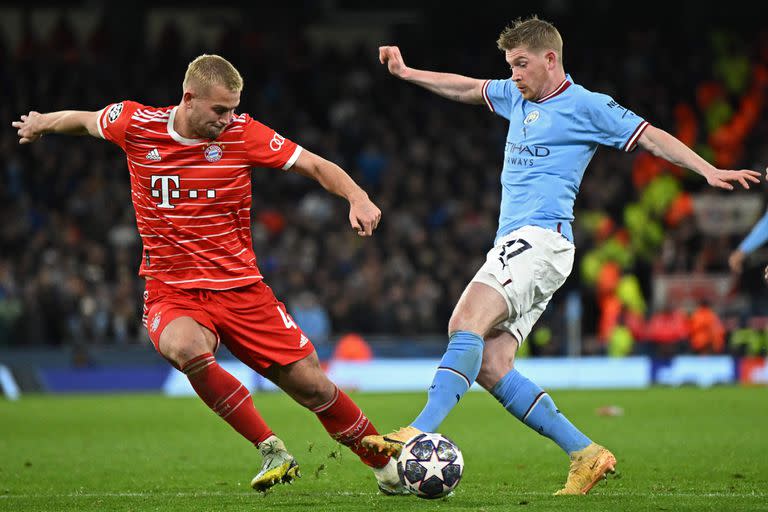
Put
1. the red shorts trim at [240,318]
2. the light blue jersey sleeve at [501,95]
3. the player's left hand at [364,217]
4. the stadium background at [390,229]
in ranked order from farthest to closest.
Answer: the stadium background at [390,229] < the light blue jersey sleeve at [501,95] < the red shorts trim at [240,318] < the player's left hand at [364,217]

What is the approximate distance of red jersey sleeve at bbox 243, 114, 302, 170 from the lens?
635cm

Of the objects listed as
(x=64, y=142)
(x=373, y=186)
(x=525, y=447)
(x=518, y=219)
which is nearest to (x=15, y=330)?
(x=64, y=142)

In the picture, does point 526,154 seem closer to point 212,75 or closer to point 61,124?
point 212,75

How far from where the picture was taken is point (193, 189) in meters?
6.36

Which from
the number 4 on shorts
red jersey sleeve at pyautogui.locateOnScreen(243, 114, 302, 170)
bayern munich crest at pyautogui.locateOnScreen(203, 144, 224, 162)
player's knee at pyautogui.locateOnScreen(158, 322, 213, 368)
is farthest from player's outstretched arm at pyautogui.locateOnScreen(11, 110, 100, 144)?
the number 4 on shorts

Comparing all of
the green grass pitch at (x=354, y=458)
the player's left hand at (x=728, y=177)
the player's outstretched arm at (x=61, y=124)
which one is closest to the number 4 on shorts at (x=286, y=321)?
the green grass pitch at (x=354, y=458)

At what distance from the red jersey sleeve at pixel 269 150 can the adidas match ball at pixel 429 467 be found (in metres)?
1.64

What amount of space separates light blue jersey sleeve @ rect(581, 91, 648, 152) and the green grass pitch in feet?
6.05

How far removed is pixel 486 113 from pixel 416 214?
11.5 ft

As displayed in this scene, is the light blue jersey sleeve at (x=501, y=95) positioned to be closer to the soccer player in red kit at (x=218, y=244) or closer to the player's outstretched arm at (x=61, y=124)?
the soccer player in red kit at (x=218, y=244)

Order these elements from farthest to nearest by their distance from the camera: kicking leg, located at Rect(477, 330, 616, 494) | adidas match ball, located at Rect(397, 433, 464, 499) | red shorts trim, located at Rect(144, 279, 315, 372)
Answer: kicking leg, located at Rect(477, 330, 616, 494) → red shorts trim, located at Rect(144, 279, 315, 372) → adidas match ball, located at Rect(397, 433, 464, 499)

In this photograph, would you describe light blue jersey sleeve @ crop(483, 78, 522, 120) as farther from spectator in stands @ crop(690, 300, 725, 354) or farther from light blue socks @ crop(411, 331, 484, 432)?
spectator in stands @ crop(690, 300, 725, 354)

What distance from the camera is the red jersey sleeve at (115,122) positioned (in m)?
6.47

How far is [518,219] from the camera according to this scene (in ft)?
21.2
